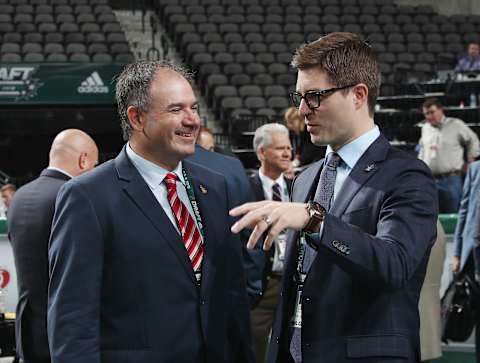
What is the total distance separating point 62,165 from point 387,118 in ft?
32.1

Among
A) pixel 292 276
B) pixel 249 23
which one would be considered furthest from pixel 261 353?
pixel 249 23

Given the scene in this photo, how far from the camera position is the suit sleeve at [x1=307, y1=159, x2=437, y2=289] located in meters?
2.05

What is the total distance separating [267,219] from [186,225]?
62 cm

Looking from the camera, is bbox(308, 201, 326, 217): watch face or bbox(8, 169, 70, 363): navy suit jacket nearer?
bbox(308, 201, 326, 217): watch face

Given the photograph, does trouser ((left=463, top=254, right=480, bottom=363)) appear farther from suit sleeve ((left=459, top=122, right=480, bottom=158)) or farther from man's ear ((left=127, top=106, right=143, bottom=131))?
suit sleeve ((left=459, top=122, right=480, bottom=158))

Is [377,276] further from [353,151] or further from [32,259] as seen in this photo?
[32,259]

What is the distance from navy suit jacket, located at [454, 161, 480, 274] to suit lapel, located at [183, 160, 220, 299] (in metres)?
2.68

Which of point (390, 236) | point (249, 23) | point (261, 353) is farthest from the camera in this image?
point (249, 23)

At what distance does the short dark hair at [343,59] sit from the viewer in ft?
7.60

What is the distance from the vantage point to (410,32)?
58.1ft

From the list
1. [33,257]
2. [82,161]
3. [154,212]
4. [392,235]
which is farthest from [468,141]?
[392,235]

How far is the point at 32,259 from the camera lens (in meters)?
3.86

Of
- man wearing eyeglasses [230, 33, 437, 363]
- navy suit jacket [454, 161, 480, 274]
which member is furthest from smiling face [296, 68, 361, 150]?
navy suit jacket [454, 161, 480, 274]

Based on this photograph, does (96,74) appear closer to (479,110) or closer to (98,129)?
(98,129)
